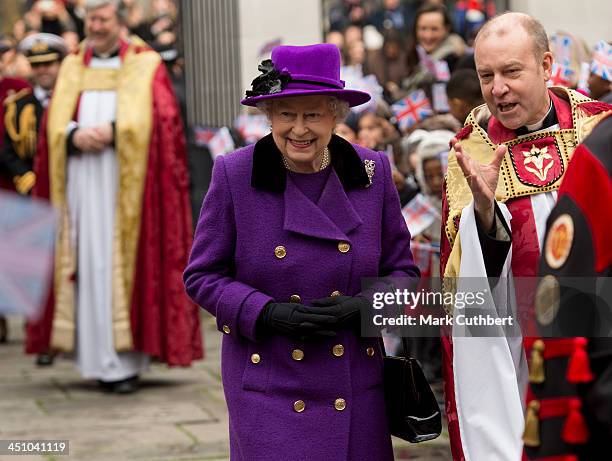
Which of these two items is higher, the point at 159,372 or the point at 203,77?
the point at 203,77

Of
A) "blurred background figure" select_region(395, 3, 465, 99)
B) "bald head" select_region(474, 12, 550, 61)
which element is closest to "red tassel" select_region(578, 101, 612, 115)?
"bald head" select_region(474, 12, 550, 61)

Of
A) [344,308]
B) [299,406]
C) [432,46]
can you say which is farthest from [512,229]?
[432,46]

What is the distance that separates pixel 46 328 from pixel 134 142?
1.34m

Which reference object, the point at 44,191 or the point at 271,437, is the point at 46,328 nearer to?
the point at 44,191

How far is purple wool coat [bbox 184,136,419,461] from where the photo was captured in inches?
151

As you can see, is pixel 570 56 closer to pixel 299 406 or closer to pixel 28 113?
pixel 299 406

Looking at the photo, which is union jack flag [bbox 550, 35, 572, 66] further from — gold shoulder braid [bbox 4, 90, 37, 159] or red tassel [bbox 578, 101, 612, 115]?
gold shoulder braid [bbox 4, 90, 37, 159]

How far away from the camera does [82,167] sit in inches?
316

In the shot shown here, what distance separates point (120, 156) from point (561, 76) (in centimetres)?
273

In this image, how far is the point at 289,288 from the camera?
387cm

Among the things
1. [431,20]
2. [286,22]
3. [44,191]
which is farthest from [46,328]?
[286,22]

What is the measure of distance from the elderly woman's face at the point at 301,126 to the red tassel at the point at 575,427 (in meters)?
1.68

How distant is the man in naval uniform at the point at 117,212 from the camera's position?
312 inches

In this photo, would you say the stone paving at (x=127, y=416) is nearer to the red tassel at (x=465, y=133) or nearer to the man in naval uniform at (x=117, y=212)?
the man in naval uniform at (x=117, y=212)
